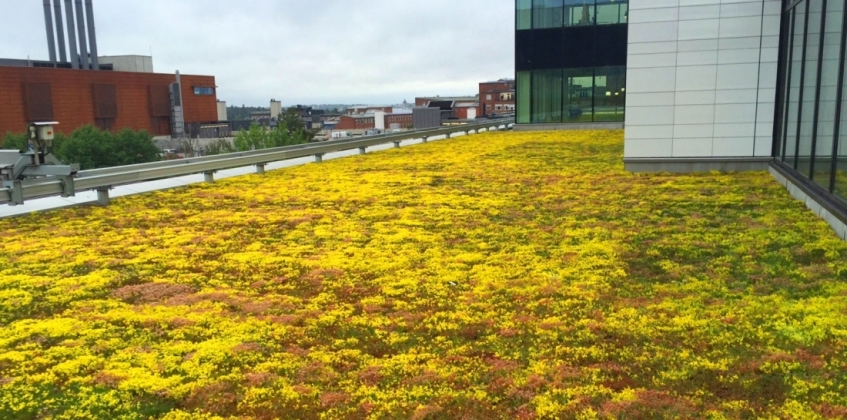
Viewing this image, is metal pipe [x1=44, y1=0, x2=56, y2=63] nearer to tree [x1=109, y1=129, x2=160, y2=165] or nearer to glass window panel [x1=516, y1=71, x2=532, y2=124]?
tree [x1=109, y1=129, x2=160, y2=165]

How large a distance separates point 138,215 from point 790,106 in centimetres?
1258

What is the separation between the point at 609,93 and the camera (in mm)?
33688

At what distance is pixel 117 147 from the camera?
57.0 metres

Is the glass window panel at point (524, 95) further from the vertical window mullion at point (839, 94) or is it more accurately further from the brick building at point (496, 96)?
the brick building at point (496, 96)

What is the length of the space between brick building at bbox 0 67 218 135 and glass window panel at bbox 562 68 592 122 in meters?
55.5

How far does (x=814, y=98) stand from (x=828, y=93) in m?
1.17

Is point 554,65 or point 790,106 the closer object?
point 790,106

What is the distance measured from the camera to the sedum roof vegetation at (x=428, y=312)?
12.6 ft

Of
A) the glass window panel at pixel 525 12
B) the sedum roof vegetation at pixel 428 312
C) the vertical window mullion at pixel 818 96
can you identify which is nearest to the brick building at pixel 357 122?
the glass window panel at pixel 525 12

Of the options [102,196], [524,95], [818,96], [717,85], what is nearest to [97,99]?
[524,95]

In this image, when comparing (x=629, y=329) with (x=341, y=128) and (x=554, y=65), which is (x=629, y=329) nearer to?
(x=554, y=65)

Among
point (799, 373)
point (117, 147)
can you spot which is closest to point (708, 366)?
point (799, 373)

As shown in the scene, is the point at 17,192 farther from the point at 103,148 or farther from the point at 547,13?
the point at 103,148

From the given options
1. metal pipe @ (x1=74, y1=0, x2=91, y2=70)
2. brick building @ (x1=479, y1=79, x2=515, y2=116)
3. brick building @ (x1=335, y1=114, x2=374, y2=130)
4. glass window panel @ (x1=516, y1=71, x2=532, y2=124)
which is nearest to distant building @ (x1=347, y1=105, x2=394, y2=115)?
brick building @ (x1=335, y1=114, x2=374, y2=130)
